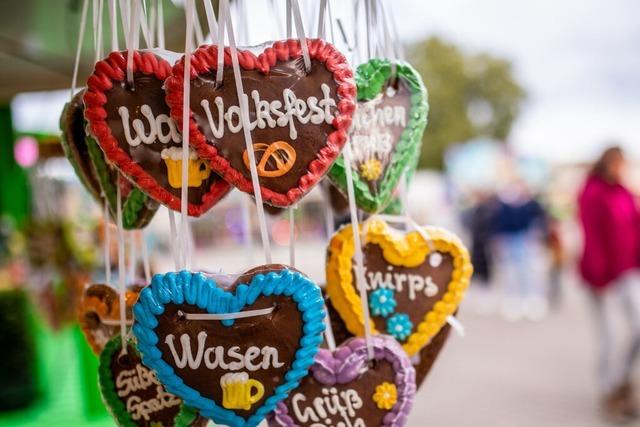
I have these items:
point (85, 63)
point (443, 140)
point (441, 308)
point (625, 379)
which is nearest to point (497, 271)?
point (625, 379)

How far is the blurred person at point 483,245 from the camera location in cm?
727

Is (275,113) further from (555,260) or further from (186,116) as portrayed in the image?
(555,260)

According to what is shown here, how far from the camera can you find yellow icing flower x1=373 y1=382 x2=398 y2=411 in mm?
902

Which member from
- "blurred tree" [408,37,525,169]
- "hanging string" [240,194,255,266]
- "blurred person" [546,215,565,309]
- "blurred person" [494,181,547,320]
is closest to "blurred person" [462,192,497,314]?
"blurred person" [494,181,547,320]

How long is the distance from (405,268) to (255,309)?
0.32 metres

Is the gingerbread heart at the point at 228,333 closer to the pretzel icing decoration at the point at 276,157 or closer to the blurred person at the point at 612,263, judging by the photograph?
Result: the pretzel icing decoration at the point at 276,157

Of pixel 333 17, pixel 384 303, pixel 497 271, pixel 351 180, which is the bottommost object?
pixel 497 271

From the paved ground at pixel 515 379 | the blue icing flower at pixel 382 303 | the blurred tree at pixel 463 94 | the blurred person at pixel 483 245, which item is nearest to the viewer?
the blue icing flower at pixel 382 303

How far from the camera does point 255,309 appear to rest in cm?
77

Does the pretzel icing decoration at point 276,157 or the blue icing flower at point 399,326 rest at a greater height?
the pretzel icing decoration at point 276,157

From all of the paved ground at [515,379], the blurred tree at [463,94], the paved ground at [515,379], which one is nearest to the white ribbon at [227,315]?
the paved ground at [515,379]

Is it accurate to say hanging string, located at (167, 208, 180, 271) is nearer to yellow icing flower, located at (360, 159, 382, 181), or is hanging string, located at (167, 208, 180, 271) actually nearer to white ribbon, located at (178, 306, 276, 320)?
white ribbon, located at (178, 306, 276, 320)

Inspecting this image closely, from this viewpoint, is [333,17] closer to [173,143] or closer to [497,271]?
[173,143]

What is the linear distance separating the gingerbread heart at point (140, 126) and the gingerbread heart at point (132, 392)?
264 mm
